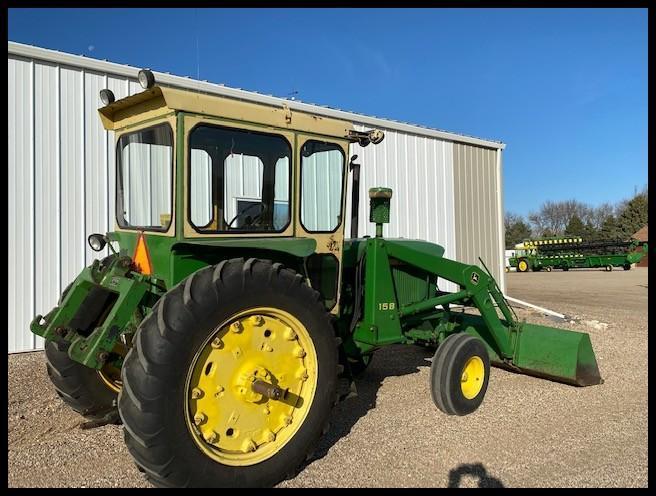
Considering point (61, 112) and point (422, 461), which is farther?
point (61, 112)

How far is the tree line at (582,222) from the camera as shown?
52688mm

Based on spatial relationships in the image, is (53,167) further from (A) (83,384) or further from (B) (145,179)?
(A) (83,384)

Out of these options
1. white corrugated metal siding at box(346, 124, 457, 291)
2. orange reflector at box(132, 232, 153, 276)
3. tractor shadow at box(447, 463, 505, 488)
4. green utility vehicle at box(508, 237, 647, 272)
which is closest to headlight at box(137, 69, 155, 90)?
orange reflector at box(132, 232, 153, 276)

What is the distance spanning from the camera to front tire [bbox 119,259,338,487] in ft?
10.0

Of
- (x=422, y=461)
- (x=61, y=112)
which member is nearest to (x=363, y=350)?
Result: (x=422, y=461)

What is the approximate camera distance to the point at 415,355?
7.34 m

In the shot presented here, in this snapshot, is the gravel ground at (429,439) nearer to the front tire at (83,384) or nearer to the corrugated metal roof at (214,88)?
the front tire at (83,384)

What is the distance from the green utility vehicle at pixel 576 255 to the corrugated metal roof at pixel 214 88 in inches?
907

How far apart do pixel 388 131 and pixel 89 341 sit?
8.96 m

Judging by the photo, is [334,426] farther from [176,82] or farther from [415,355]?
[176,82]

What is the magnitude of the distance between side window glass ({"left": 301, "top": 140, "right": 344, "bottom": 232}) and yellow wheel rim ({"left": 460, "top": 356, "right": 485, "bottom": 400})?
2.01 metres

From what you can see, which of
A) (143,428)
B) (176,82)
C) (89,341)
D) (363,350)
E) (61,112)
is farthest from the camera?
(176,82)

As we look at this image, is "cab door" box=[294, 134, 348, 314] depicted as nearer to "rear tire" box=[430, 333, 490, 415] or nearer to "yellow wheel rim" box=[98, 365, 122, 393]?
"rear tire" box=[430, 333, 490, 415]

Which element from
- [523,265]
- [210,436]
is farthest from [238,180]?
[523,265]
